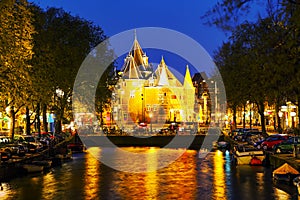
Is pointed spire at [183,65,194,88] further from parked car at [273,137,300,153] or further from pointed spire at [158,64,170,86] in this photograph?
parked car at [273,137,300,153]

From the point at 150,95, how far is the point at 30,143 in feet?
350

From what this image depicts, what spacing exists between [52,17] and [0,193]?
1455 inches

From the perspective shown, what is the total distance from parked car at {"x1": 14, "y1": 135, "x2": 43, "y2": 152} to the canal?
247 inches

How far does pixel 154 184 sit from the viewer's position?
32781 mm

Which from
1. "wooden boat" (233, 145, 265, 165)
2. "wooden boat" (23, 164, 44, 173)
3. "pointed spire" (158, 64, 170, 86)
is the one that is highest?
"pointed spire" (158, 64, 170, 86)

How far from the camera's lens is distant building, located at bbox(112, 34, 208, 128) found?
480 ft

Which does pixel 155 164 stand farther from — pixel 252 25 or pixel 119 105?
pixel 119 105

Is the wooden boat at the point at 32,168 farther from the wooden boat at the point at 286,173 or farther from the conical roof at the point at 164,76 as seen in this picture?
the conical roof at the point at 164,76

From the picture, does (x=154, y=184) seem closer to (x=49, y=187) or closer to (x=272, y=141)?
(x=49, y=187)

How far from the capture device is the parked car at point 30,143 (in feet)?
162

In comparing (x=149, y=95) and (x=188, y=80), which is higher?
(x=188, y=80)

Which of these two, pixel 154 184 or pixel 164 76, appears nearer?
pixel 154 184

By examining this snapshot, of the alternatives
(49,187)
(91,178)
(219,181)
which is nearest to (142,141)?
(91,178)

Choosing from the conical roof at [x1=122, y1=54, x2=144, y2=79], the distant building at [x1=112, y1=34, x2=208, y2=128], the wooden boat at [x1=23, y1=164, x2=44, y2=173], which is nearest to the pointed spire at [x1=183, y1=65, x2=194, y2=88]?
the distant building at [x1=112, y1=34, x2=208, y2=128]
